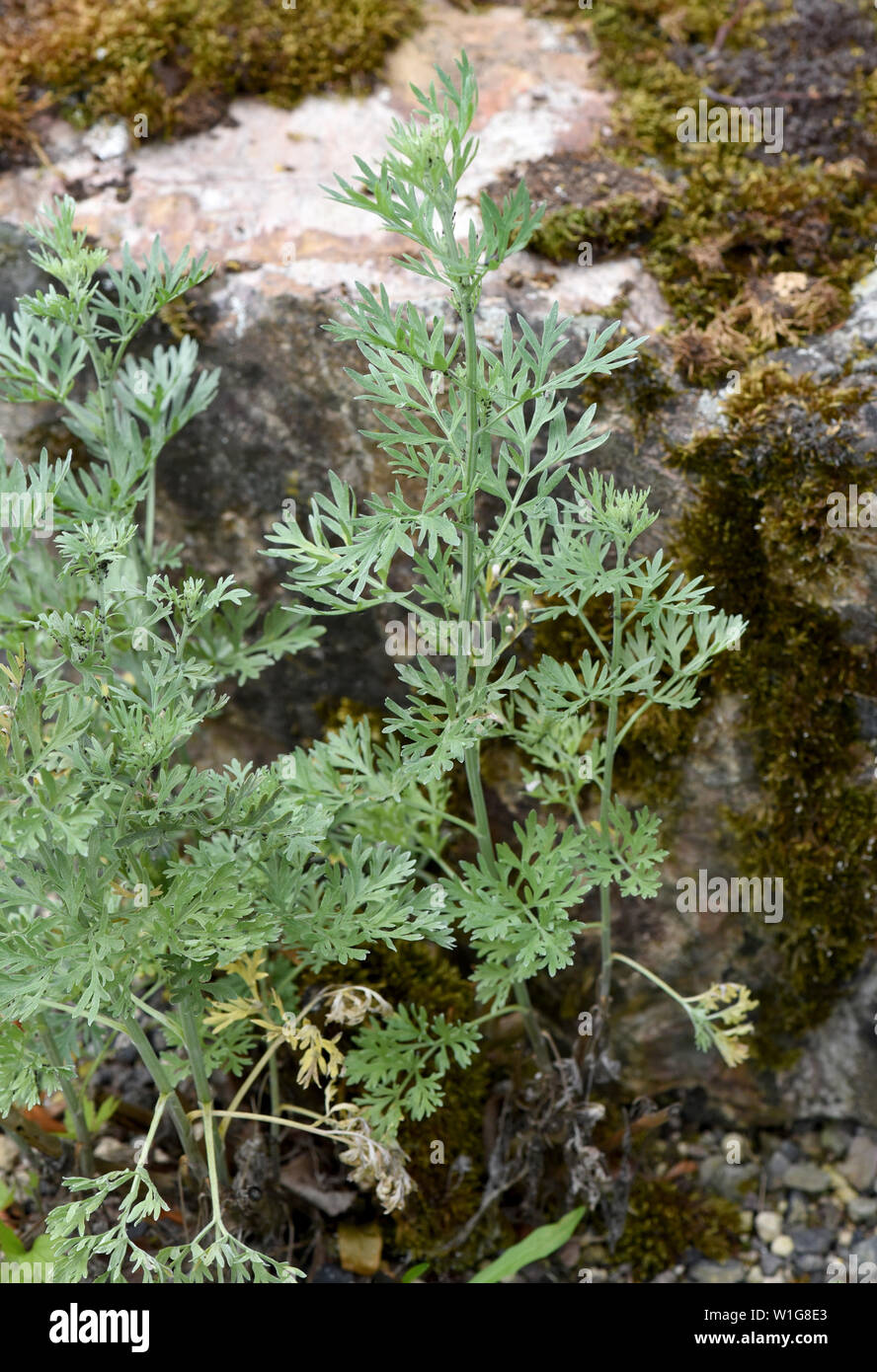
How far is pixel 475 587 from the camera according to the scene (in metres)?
2.34

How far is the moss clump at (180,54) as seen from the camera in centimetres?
354

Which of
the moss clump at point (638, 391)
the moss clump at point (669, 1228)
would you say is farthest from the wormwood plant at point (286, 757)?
the moss clump at point (669, 1228)

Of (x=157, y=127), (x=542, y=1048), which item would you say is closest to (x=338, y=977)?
(x=542, y=1048)

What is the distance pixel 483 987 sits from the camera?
2.55m

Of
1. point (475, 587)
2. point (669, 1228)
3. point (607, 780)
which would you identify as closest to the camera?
point (475, 587)

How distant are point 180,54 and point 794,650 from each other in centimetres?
272

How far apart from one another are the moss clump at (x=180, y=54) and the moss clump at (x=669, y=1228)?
3538 mm

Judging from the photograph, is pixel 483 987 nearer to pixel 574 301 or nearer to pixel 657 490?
pixel 657 490

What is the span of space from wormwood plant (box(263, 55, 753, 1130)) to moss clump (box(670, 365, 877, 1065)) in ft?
0.86

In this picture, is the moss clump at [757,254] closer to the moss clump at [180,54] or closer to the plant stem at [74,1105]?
the moss clump at [180,54]

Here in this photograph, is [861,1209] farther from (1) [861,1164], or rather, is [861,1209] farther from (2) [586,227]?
(2) [586,227]

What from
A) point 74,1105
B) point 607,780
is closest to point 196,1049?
point 74,1105

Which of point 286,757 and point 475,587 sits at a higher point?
point 475,587

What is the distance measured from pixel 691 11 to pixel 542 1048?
335 centimetres
